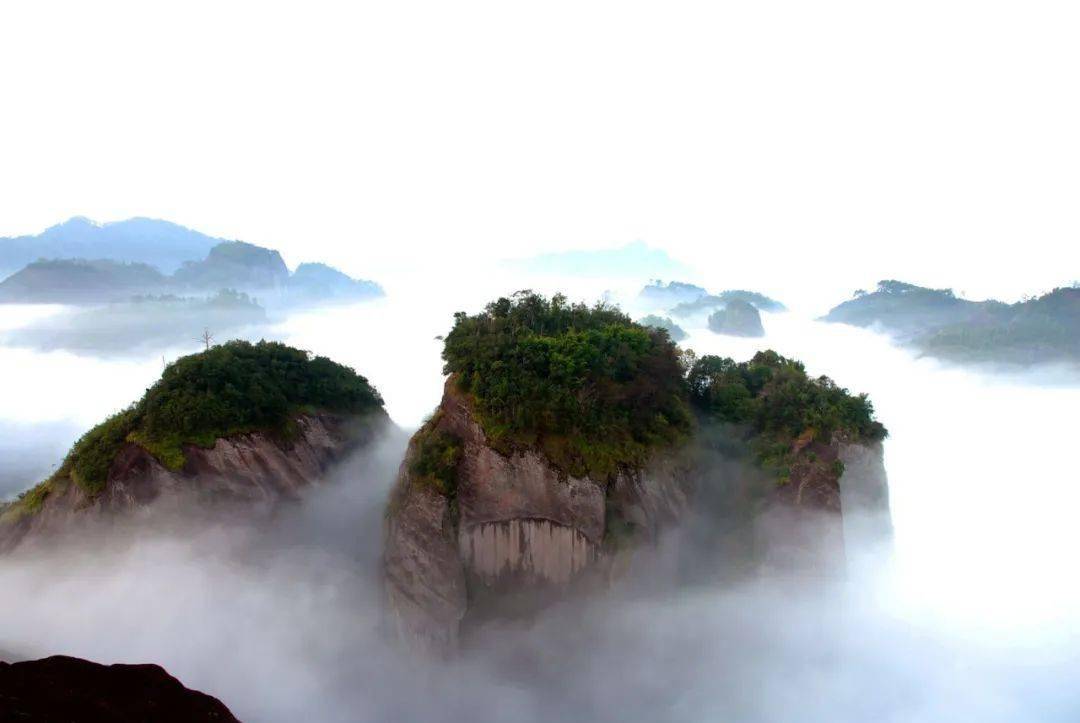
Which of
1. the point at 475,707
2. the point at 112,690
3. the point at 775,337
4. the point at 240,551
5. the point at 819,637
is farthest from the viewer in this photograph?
the point at 775,337

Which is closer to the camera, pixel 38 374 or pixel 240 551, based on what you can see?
pixel 240 551

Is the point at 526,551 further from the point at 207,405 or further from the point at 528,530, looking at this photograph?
the point at 207,405

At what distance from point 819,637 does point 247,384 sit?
91.4 feet

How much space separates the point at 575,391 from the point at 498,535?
21.0 ft

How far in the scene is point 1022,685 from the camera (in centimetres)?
2194

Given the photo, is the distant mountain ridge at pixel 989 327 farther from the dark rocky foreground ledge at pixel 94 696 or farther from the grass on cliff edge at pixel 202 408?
the dark rocky foreground ledge at pixel 94 696

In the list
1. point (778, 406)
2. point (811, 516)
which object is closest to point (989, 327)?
point (778, 406)

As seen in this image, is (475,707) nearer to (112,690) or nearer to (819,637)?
(112,690)

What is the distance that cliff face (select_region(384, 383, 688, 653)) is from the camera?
19.9m

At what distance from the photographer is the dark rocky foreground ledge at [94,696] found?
38.0ft

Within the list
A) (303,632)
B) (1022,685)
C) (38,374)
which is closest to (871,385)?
(1022,685)

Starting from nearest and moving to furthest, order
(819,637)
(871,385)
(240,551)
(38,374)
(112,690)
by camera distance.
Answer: (112,690) < (819,637) < (240,551) < (871,385) < (38,374)

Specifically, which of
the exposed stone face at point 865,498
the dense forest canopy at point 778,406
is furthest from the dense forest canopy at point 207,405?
the exposed stone face at point 865,498

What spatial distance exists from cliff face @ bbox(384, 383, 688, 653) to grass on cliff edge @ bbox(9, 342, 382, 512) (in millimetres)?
9922
